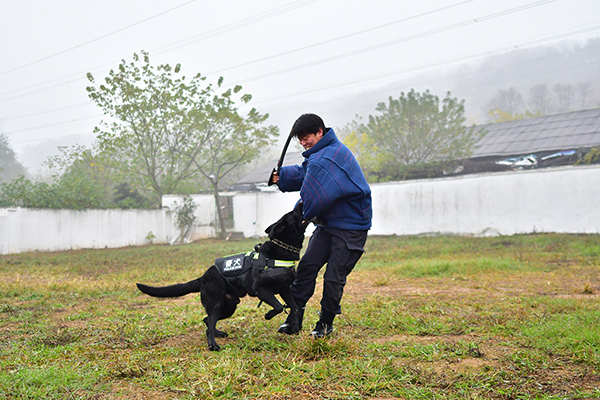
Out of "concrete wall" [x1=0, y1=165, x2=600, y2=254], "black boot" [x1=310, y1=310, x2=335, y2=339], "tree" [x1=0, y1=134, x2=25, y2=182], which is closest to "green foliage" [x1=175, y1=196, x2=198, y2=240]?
"concrete wall" [x1=0, y1=165, x2=600, y2=254]

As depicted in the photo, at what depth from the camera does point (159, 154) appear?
20562mm

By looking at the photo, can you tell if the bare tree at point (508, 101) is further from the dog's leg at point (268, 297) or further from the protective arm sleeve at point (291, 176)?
the dog's leg at point (268, 297)

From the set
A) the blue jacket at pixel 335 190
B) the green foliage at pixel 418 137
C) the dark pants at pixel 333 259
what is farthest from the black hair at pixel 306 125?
the green foliage at pixel 418 137

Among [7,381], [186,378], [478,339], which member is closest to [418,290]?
[478,339]

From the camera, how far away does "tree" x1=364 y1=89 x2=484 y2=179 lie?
64.6 feet

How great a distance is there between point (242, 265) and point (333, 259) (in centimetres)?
68

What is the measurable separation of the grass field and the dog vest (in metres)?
0.45

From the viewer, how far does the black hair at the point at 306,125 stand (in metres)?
3.44

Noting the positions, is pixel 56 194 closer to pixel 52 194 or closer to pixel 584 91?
pixel 52 194

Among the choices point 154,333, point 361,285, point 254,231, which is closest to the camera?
point 154,333

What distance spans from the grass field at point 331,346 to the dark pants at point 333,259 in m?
0.30

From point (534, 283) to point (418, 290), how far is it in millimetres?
1643

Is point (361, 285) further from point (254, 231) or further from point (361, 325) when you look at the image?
point (254, 231)

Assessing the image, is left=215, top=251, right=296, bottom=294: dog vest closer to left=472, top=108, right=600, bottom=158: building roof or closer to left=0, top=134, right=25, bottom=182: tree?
left=472, top=108, right=600, bottom=158: building roof
